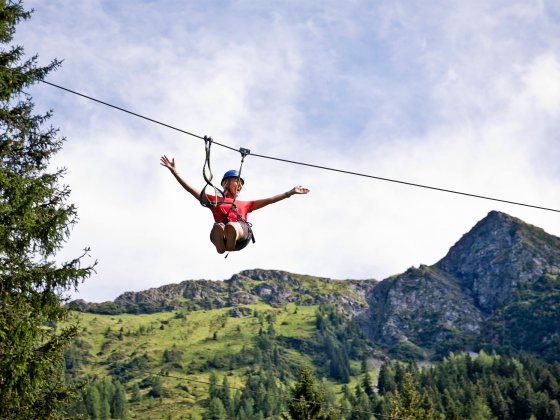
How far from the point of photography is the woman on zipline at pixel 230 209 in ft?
32.8

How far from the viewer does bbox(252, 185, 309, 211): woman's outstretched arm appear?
10.6 metres

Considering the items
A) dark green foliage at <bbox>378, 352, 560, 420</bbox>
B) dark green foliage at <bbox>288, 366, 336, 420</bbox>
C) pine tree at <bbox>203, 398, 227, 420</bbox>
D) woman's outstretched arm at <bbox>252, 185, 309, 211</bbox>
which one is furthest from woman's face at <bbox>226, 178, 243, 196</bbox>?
pine tree at <bbox>203, 398, 227, 420</bbox>

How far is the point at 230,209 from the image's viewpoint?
10.3 m

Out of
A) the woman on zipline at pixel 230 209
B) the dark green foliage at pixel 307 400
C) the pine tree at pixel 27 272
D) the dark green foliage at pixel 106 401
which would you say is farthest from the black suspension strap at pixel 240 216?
the dark green foliage at pixel 106 401

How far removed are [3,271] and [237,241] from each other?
645 cm

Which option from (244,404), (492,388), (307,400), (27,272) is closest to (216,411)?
(244,404)

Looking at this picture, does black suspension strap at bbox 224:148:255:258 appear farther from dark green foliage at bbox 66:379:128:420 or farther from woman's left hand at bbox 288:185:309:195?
dark green foliage at bbox 66:379:128:420

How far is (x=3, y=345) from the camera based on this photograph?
43.8ft

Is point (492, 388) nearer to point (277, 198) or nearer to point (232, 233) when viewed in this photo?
point (277, 198)

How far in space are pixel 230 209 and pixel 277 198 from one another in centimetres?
93

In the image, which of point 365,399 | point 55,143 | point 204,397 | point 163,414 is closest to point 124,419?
point 163,414

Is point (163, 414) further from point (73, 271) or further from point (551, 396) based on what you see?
point (73, 271)

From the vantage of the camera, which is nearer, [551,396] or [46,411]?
[46,411]

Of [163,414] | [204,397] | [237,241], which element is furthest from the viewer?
[204,397]
